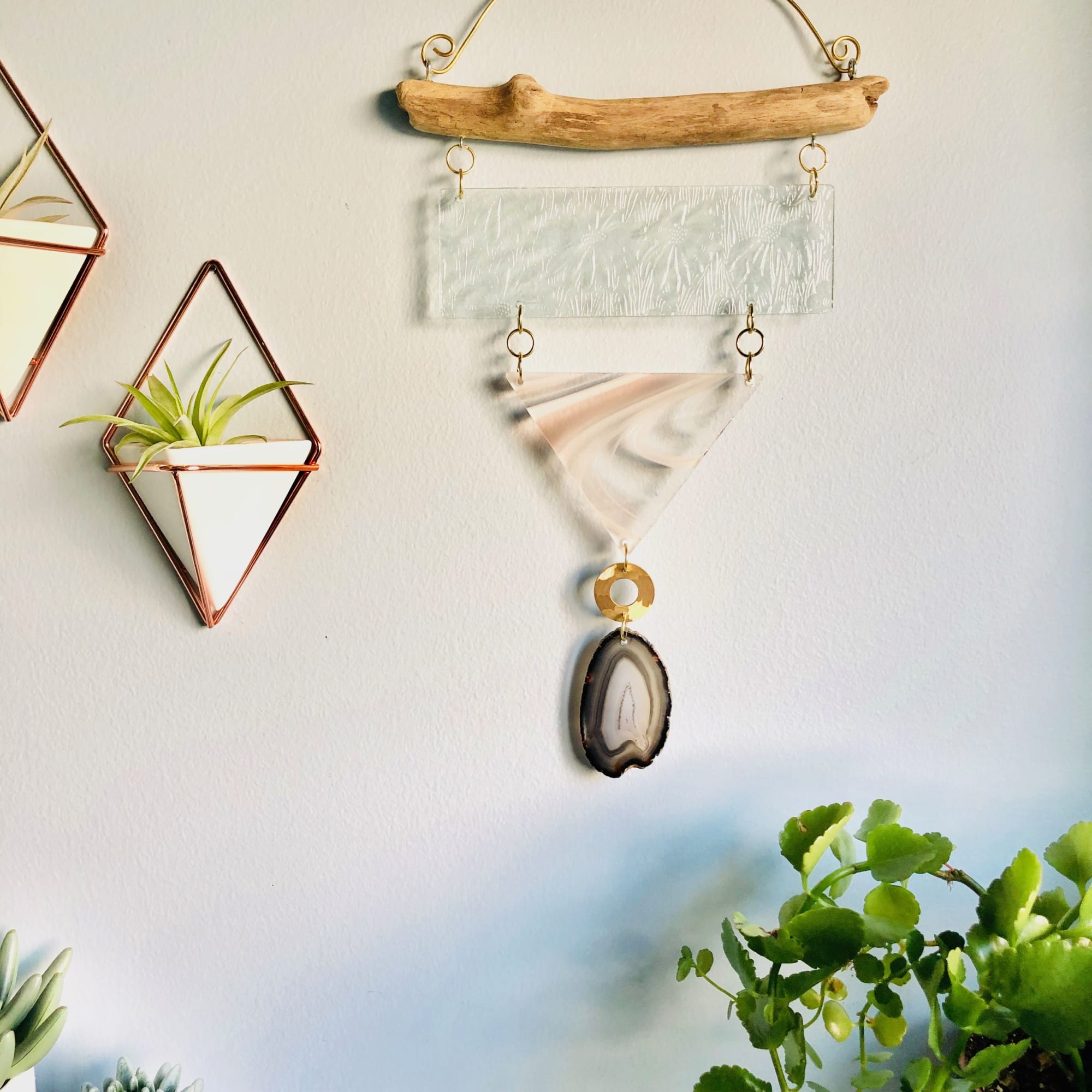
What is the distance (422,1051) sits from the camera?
73cm

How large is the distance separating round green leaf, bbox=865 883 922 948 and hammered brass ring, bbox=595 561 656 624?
0.87ft

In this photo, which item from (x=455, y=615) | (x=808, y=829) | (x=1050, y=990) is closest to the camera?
(x=1050, y=990)

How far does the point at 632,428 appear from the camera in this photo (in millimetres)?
694

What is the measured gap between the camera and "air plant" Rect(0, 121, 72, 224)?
2.22 ft

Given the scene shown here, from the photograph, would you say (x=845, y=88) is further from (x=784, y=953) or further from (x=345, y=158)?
(x=784, y=953)

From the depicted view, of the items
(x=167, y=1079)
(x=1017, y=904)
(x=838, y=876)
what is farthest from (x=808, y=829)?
(x=167, y=1079)

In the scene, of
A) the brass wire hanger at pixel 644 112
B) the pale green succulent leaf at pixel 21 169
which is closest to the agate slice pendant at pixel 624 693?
the brass wire hanger at pixel 644 112

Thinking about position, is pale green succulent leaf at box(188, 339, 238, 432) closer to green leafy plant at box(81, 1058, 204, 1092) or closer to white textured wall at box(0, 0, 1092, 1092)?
white textured wall at box(0, 0, 1092, 1092)

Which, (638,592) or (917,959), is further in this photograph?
(638,592)

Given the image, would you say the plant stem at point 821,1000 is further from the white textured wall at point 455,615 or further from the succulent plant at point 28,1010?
the succulent plant at point 28,1010

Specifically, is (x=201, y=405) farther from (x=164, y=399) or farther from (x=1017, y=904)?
(x=1017, y=904)

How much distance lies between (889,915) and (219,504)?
569 mm

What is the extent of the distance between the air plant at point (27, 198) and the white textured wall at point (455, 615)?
2 cm

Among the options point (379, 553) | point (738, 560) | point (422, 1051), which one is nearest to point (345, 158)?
point (379, 553)
